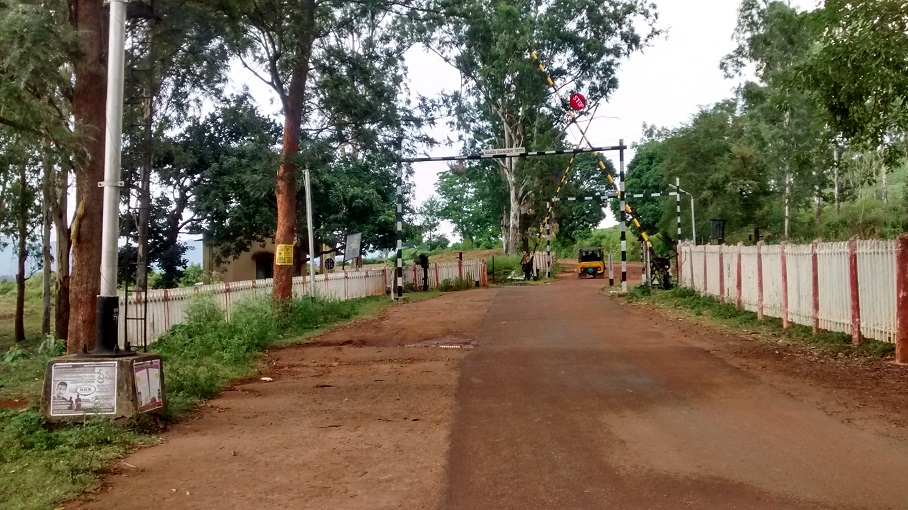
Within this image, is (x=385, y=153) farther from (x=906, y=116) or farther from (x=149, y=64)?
(x=906, y=116)

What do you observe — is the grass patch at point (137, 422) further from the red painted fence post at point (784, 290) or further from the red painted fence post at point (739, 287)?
the red painted fence post at point (739, 287)

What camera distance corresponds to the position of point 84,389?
273 inches

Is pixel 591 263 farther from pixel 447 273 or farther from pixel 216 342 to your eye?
pixel 216 342

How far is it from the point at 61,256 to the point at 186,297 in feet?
14.1

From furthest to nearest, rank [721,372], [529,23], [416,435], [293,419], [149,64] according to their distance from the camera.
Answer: [529,23]
[149,64]
[721,372]
[293,419]
[416,435]

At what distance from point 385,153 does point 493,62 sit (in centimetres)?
2044

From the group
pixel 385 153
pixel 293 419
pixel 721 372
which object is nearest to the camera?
pixel 293 419

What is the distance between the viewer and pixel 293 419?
779 centimetres

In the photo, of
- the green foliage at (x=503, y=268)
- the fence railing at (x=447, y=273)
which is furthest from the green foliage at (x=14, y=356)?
the green foliage at (x=503, y=268)

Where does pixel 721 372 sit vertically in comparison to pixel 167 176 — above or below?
below

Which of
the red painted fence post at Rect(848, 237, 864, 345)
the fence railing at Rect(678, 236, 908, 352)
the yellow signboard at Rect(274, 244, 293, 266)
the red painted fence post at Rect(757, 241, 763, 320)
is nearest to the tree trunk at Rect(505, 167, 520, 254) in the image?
the fence railing at Rect(678, 236, 908, 352)

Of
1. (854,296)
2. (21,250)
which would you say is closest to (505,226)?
(21,250)

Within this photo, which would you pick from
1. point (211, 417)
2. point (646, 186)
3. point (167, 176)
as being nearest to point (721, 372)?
point (211, 417)

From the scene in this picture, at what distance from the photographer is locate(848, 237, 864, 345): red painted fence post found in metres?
11.4
